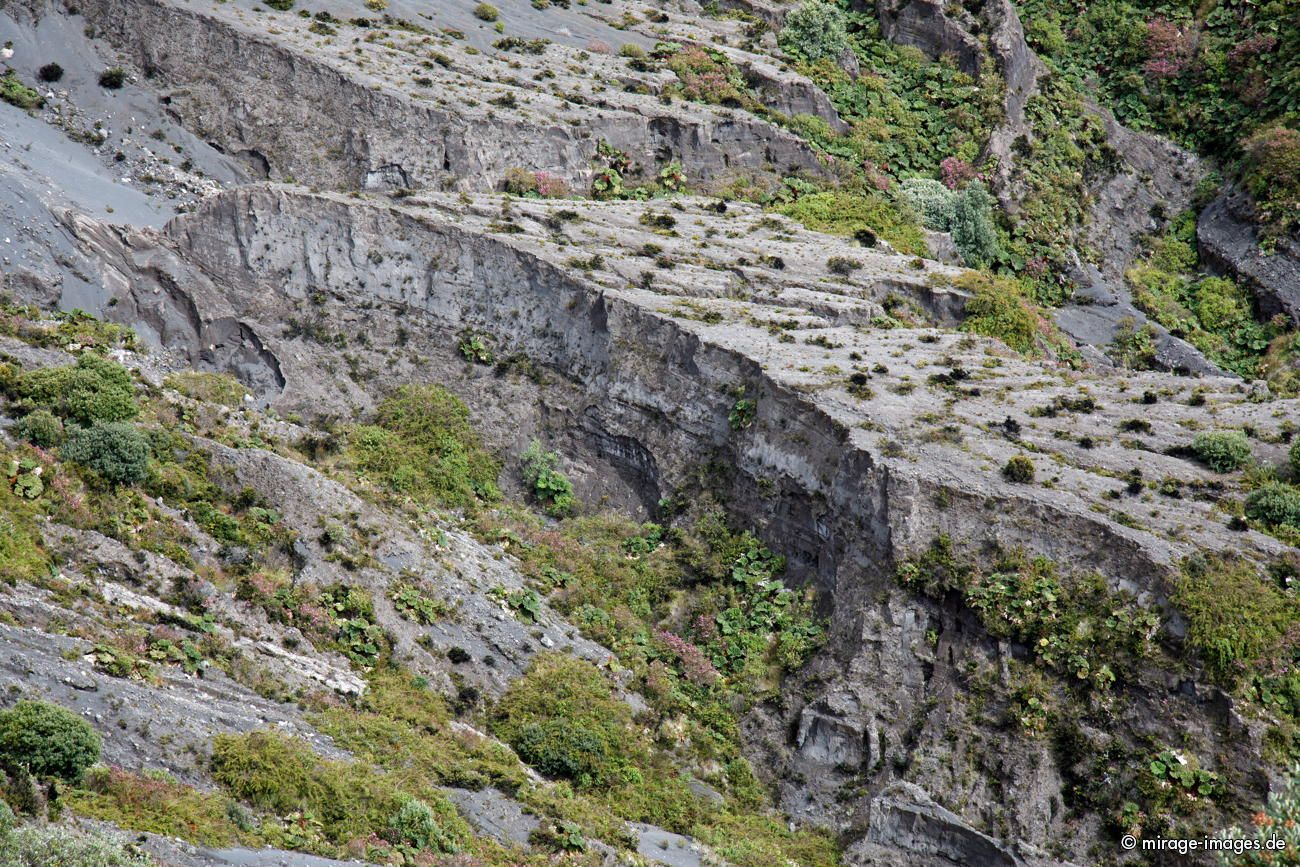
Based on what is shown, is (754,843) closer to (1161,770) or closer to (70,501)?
(1161,770)

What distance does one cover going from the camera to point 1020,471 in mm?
44625

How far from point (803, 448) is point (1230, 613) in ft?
52.5

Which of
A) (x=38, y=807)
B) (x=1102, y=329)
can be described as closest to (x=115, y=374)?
(x=38, y=807)

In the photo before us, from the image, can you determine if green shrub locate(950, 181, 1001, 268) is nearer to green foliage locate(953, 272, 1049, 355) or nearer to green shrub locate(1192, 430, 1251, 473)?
green foliage locate(953, 272, 1049, 355)

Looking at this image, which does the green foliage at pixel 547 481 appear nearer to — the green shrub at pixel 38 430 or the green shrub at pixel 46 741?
the green shrub at pixel 38 430

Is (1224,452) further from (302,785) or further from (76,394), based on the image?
(76,394)

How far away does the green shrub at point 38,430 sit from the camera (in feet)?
131

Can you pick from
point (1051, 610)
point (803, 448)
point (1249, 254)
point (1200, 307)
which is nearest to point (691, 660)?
point (803, 448)

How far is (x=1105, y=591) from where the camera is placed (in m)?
41.1

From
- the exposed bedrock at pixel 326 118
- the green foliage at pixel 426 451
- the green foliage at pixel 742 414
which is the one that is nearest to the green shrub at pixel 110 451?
the green foliage at pixel 426 451

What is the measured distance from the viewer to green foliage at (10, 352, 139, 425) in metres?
41.8

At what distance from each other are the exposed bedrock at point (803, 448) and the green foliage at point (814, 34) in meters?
30.2

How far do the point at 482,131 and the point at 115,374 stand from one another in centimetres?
2703

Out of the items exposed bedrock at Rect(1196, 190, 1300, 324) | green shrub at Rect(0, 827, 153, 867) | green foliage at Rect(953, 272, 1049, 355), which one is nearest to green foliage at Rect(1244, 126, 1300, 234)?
exposed bedrock at Rect(1196, 190, 1300, 324)
